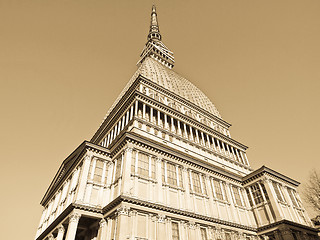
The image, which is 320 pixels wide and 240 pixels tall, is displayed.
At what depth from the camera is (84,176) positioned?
981 inches

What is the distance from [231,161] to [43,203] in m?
40.6

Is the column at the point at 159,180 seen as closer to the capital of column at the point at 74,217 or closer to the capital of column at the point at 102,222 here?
the capital of column at the point at 102,222

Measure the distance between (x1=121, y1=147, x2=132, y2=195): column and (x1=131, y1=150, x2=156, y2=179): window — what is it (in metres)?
0.76

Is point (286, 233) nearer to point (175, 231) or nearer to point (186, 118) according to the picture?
point (175, 231)

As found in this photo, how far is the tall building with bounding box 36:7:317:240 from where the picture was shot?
75.3 ft

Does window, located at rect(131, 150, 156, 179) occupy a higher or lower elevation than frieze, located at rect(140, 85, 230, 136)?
lower

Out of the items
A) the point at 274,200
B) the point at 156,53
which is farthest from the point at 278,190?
the point at 156,53

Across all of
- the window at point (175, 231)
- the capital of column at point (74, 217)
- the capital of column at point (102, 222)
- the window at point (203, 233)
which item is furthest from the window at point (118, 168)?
the window at point (203, 233)

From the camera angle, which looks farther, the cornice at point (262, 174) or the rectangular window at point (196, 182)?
the cornice at point (262, 174)

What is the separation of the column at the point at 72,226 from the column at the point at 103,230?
9.58ft

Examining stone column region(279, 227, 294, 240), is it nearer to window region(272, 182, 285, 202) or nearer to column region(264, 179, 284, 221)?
column region(264, 179, 284, 221)

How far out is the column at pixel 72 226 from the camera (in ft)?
67.8

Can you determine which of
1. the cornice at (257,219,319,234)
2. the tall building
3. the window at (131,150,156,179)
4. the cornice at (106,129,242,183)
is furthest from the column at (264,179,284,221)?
the window at (131,150,156,179)

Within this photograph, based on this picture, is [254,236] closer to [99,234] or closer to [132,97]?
[99,234]
